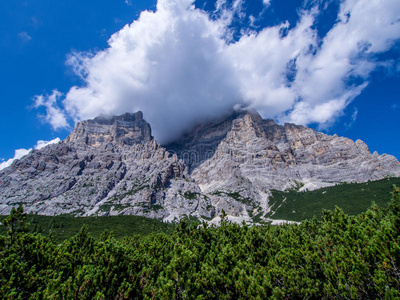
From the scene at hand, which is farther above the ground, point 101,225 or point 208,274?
point 101,225

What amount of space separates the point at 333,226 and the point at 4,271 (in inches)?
1083

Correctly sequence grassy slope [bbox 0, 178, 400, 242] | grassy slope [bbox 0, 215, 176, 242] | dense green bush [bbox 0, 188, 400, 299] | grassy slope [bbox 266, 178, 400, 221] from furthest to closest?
grassy slope [bbox 266, 178, 400, 221], grassy slope [bbox 0, 178, 400, 242], grassy slope [bbox 0, 215, 176, 242], dense green bush [bbox 0, 188, 400, 299]

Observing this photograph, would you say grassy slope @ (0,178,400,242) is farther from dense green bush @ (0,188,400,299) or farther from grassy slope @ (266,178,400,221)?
dense green bush @ (0,188,400,299)

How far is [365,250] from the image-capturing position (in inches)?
482

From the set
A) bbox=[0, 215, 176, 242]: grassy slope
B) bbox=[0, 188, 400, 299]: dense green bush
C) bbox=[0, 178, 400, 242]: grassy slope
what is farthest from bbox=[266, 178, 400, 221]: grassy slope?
bbox=[0, 188, 400, 299]: dense green bush

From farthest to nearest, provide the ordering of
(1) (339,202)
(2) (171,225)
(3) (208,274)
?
(1) (339,202), (2) (171,225), (3) (208,274)

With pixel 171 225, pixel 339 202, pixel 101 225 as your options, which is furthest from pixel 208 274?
pixel 339 202

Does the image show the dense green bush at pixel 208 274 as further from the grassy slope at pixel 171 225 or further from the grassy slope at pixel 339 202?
the grassy slope at pixel 339 202

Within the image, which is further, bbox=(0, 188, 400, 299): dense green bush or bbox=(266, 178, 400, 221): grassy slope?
bbox=(266, 178, 400, 221): grassy slope

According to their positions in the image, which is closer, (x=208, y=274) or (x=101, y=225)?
(x=208, y=274)

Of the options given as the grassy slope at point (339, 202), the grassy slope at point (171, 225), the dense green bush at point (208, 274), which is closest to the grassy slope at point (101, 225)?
the grassy slope at point (171, 225)

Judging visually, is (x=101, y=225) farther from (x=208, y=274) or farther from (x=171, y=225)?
(x=208, y=274)

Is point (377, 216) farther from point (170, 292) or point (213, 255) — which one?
point (170, 292)

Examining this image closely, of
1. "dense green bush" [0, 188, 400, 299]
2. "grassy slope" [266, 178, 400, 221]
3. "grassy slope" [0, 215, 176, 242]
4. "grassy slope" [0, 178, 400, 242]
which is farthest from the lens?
"grassy slope" [266, 178, 400, 221]
